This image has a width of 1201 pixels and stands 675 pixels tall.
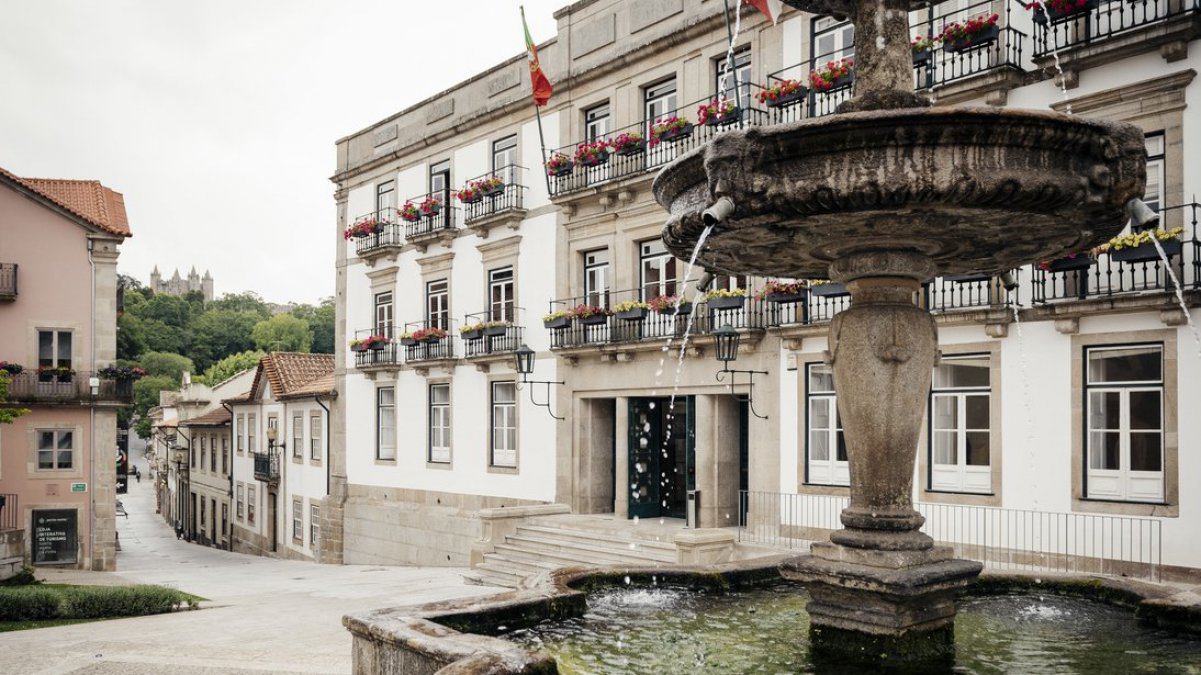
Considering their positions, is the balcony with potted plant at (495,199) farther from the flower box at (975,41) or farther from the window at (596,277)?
the flower box at (975,41)

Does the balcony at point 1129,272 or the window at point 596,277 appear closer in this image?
the balcony at point 1129,272

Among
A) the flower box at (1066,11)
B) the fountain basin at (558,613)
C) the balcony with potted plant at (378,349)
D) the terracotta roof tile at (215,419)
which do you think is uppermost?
the flower box at (1066,11)

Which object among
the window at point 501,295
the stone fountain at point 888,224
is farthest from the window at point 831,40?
the stone fountain at point 888,224

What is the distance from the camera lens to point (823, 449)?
1716 cm

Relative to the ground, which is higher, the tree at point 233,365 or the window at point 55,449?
the tree at point 233,365

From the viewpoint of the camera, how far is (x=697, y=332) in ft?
61.9

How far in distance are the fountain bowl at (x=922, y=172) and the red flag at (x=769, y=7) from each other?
39.6 feet

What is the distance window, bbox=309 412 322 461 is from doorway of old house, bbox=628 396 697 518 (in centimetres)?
1455

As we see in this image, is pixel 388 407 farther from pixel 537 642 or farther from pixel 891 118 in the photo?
pixel 891 118

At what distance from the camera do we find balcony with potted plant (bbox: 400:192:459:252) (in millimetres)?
26000

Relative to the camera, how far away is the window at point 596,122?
22.3 meters

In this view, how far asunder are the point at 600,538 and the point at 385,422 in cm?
1275

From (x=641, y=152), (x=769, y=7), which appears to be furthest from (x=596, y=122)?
(x=769, y=7)

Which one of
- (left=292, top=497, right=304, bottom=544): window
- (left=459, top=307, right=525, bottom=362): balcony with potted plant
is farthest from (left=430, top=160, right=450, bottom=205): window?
(left=292, top=497, right=304, bottom=544): window
